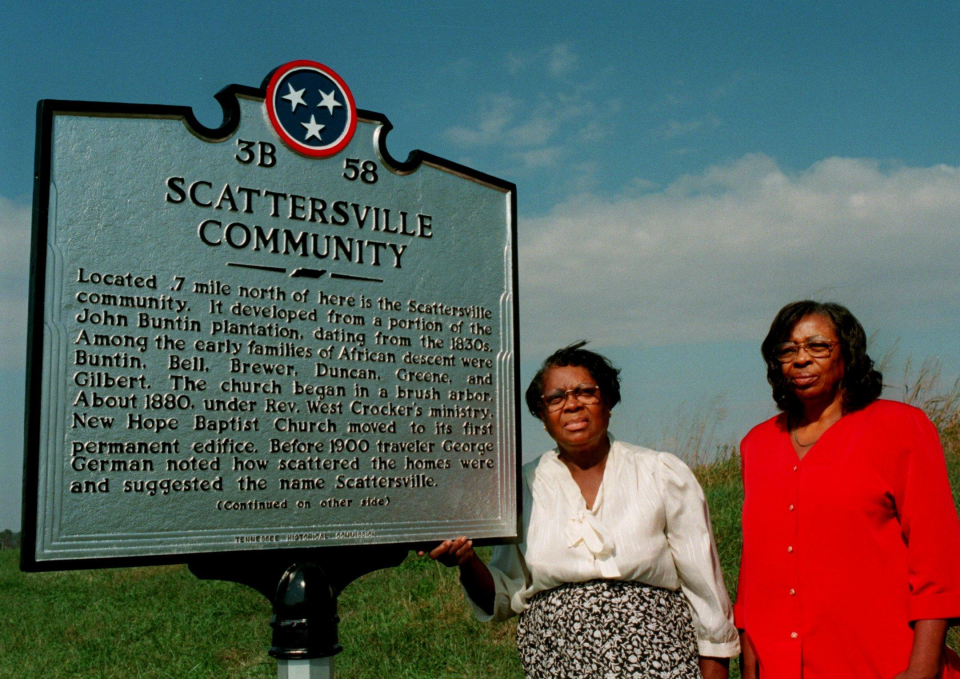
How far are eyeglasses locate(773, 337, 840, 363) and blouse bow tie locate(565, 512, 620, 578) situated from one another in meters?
0.88

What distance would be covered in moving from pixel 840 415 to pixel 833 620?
2.25 feet

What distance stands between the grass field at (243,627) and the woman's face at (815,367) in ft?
10.5

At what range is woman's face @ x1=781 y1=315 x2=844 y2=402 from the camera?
9.85 feet

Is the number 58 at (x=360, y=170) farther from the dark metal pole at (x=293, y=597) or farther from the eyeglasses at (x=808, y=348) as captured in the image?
the eyeglasses at (x=808, y=348)

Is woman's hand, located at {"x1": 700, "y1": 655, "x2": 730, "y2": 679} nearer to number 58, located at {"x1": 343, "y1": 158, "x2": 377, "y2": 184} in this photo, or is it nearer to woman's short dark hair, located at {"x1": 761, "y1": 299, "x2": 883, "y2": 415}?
woman's short dark hair, located at {"x1": 761, "y1": 299, "x2": 883, "y2": 415}

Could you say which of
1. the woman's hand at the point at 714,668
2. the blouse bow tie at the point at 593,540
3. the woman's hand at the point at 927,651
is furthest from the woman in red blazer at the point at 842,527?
the blouse bow tie at the point at 593,540

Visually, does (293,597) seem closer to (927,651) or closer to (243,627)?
(927,651)

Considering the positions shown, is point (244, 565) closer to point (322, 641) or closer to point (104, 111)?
point (322, 641)

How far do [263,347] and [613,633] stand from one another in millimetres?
1512

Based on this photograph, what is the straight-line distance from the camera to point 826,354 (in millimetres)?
3002

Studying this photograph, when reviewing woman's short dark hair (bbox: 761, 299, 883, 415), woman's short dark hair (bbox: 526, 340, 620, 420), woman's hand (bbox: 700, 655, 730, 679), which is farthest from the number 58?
woman's hand (bbox: 700, 655, 730, 679)

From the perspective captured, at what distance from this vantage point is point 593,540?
3.00 m

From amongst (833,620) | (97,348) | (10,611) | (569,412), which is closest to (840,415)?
(833,620)

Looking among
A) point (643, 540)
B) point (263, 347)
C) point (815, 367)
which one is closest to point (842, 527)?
point (815, 367)
